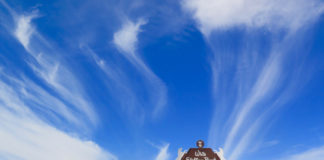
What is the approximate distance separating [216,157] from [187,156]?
601 cm

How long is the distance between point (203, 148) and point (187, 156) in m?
3.99

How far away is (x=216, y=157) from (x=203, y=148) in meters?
3.24

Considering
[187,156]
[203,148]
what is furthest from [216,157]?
[187,156]

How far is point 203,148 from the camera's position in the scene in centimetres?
4541

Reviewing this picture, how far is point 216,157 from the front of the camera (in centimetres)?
4359

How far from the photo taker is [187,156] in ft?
145

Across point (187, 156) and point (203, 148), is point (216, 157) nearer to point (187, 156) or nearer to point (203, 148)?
point (203, 148)
